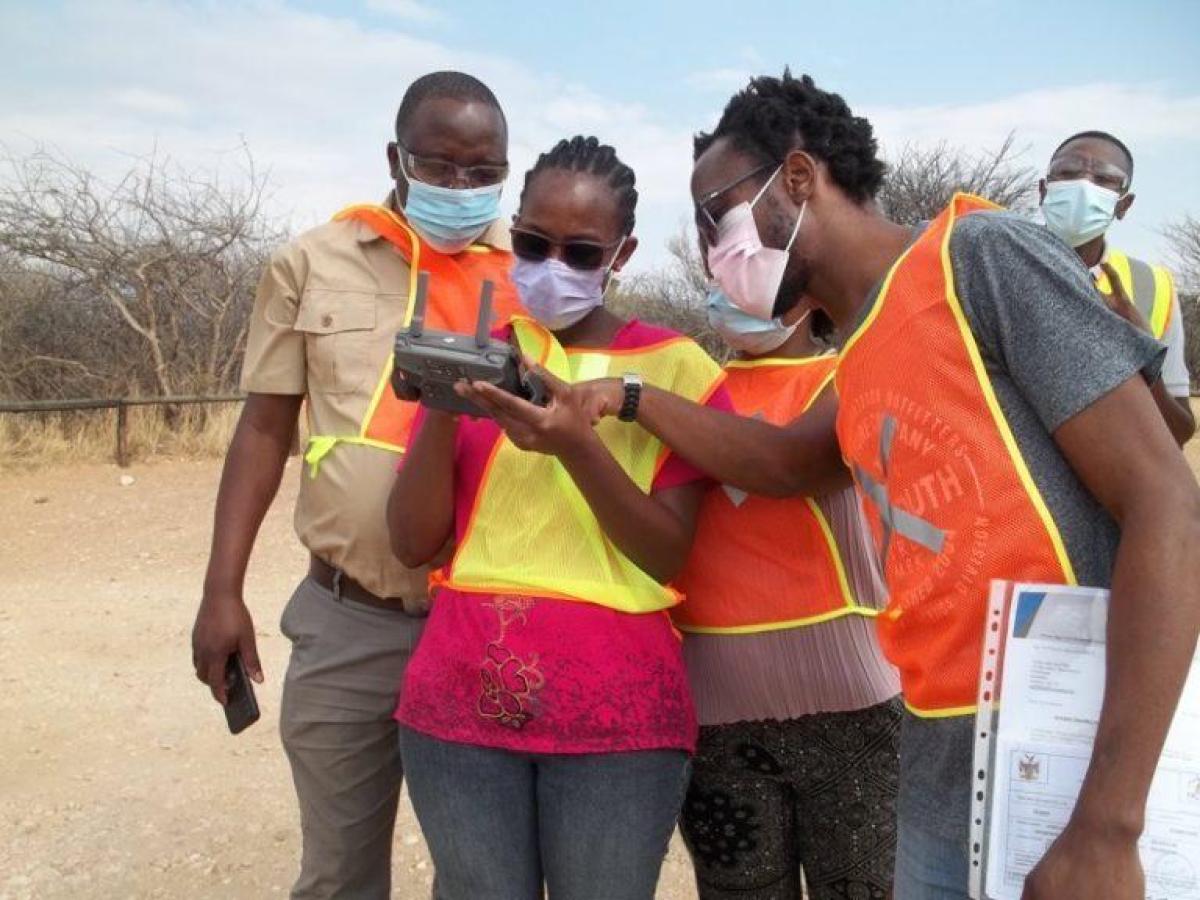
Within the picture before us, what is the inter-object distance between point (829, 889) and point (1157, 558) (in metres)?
1.30

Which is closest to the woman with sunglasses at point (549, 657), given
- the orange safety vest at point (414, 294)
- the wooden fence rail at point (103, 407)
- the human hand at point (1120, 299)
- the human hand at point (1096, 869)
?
the orange safety vest at point (414, 294)

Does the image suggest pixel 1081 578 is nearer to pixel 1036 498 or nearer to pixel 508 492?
pixel 1036 498

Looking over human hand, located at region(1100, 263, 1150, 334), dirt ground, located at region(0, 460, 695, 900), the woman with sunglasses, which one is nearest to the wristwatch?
the woman with sunglasses

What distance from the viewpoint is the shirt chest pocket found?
2502mm

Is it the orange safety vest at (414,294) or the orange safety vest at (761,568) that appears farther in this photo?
the orange safety vest at (414,294)

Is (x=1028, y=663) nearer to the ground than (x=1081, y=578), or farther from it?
nearer to the ground

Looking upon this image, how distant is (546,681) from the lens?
1940 mm

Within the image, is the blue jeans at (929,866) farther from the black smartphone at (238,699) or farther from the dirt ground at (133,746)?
the dirt ground at (133,746)

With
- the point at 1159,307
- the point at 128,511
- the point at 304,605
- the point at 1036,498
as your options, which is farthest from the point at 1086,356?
the point at 128,511

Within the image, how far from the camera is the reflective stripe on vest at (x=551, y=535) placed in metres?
1.99

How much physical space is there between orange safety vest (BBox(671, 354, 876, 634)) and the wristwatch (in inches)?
13.0

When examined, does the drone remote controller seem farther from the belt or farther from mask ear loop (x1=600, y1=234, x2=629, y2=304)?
the belt

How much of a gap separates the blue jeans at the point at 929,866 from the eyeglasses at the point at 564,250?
116 centimetres

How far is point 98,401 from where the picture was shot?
11.8 meters
